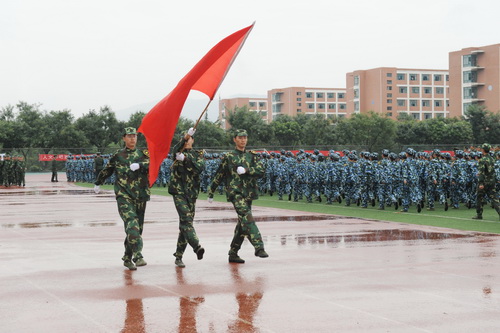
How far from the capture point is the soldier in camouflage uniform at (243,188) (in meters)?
10.1

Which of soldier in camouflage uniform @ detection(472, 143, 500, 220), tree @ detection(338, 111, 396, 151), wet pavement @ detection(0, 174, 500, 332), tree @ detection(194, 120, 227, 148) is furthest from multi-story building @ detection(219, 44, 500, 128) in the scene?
wet pavement @ detection(0, 174, 500, 332)

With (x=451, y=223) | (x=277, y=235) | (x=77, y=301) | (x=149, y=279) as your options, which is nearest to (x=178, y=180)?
(x=149, y=279)

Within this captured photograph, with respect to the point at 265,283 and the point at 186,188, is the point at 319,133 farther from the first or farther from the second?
the point at 265,283

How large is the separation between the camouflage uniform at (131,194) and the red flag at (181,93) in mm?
353

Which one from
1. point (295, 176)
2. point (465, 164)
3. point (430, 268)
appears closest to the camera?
point (430, 268)

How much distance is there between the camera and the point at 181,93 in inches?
369

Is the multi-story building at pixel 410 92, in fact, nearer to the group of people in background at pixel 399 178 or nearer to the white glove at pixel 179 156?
the group of people in background at pixel 399 178

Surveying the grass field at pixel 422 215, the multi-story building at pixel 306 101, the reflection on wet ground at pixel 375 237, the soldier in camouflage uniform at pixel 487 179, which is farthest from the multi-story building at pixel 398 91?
the reflection on wet ground at pixel 375 237

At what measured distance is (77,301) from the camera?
7703 mm

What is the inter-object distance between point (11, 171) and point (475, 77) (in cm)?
6610

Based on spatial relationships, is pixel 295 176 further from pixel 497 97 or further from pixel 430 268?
pixel 497 97

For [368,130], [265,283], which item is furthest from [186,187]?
[368,130]

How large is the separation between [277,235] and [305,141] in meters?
58.0

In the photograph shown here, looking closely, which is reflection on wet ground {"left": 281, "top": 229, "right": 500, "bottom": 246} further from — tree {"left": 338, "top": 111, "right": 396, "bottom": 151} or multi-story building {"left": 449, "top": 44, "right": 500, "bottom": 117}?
multi-story building {"left": 449, "top": 44, "right": 500, "bottom": 117}
